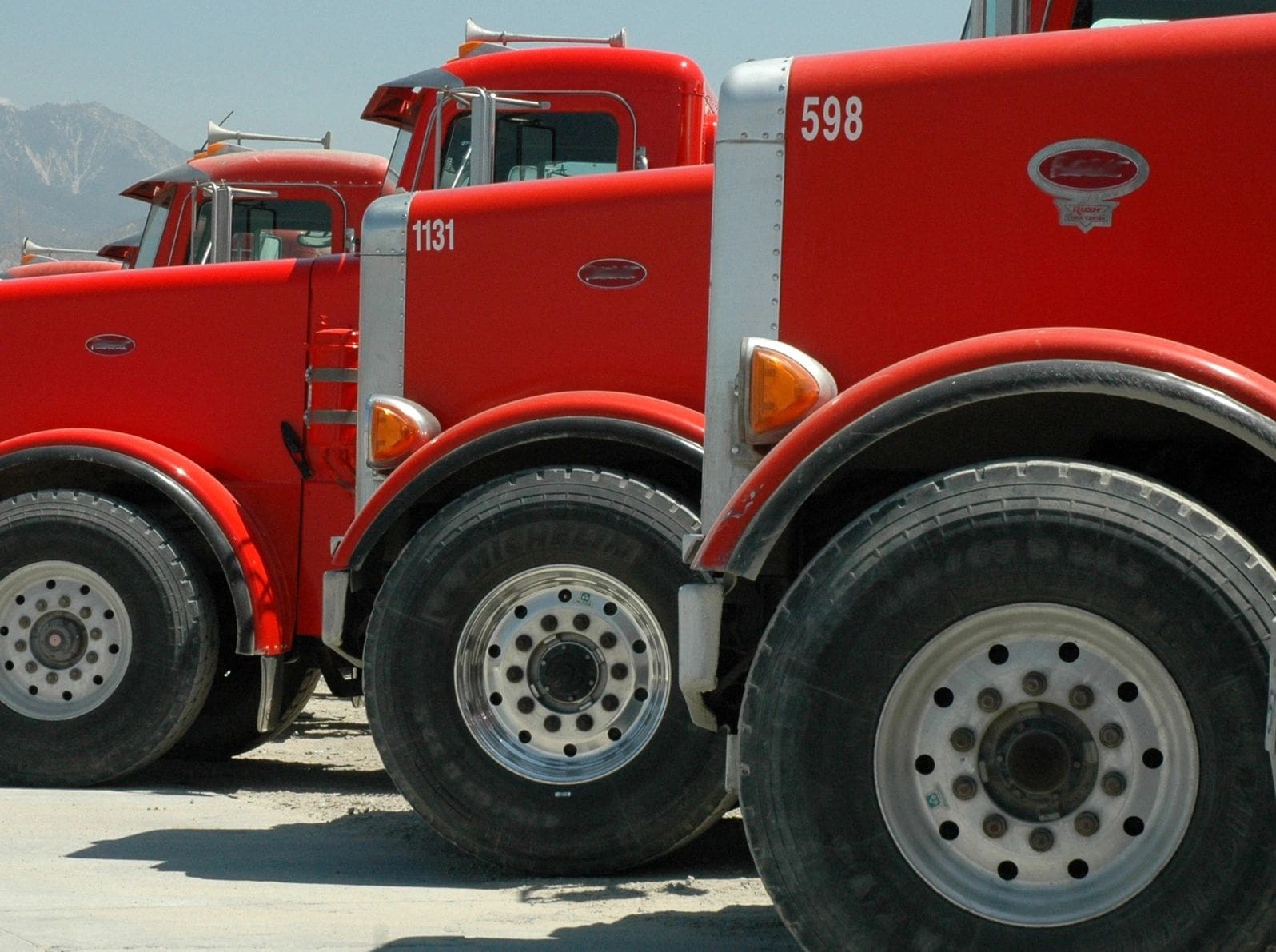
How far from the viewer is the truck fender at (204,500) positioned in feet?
20.5

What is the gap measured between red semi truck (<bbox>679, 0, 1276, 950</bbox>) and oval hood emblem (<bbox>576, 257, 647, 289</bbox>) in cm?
165

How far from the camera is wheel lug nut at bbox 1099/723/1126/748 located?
3143 millimetres

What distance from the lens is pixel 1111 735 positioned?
3.15 m

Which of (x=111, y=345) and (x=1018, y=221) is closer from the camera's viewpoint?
(x=1018, y=221)

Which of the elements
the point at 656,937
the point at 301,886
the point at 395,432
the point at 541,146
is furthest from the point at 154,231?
the point at 656,937

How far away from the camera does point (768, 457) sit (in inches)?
139

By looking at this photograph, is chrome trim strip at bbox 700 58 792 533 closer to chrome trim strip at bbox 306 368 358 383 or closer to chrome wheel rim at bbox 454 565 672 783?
chrome wheel rim at bbox 454 565 672 783

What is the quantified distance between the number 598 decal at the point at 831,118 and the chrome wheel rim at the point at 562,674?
1677 millimetres

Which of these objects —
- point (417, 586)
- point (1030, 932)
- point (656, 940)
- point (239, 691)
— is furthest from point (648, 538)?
point (239, 691)

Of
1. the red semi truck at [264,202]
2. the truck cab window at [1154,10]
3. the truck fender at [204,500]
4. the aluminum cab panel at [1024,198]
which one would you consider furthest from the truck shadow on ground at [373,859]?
the red semi truck at [264,202]

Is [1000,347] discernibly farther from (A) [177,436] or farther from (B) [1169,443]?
(A) [177,436]

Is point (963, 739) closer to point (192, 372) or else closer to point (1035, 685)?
point (1035, 685)

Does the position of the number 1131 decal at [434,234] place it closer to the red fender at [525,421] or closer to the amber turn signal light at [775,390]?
the red fender at [525,421]

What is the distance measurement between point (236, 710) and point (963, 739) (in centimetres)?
451
